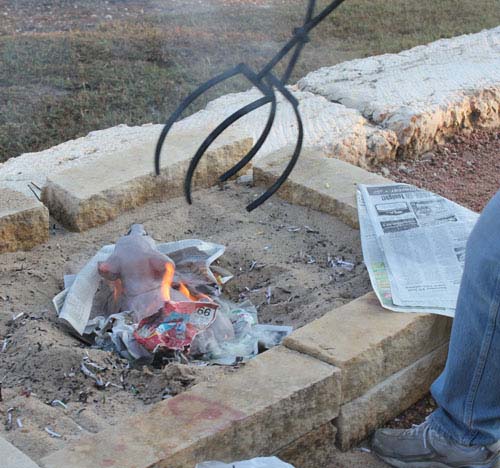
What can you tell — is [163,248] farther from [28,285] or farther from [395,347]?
[395,347]

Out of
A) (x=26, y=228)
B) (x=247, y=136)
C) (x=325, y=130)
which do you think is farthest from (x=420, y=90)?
(x=26, y=228)

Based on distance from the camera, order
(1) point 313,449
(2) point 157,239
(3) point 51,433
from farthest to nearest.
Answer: (2) point 157,239
(1) point 313,449
(3) point 51,433

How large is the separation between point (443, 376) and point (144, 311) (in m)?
0.95

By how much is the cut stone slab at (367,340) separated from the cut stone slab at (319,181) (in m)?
0.71

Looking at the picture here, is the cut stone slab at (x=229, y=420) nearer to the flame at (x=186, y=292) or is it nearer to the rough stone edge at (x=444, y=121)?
the flame at (x=186, y=292)

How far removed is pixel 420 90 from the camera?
486 centimetres

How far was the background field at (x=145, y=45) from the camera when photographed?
5648mm

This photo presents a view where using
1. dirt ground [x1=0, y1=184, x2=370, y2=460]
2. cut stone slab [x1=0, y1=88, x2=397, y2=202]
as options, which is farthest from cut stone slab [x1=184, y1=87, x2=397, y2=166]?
dirt ground [x1=0, y1=184, x2=370, y2=460]

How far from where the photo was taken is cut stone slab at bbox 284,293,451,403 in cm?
245

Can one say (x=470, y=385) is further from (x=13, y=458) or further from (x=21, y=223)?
(x=21, y=223)

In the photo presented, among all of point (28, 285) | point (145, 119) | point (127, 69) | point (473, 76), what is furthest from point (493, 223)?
point (127, 69)

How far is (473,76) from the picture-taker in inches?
200

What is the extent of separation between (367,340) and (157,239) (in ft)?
3.57

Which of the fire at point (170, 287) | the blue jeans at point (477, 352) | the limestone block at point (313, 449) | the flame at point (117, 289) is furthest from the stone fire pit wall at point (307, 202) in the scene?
the fire at point (170, 287)
